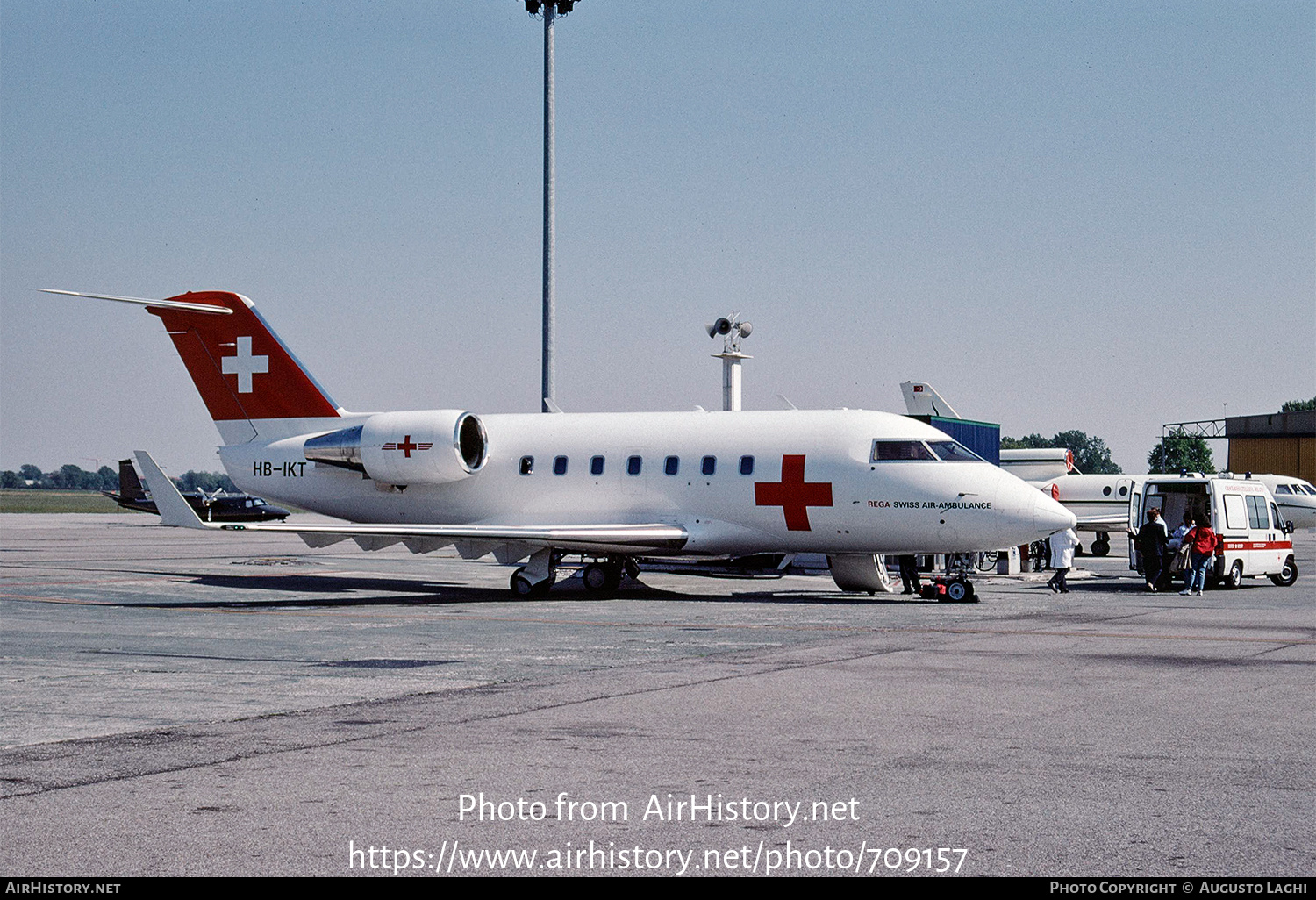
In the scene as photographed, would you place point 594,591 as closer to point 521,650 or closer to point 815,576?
point 815,576

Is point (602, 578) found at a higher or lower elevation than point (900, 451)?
lower

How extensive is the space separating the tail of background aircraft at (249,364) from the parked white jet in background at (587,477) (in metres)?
0.03

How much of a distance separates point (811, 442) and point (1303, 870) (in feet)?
58.2

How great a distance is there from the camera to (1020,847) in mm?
6191

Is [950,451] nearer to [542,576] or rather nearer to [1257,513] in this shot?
[542,576]

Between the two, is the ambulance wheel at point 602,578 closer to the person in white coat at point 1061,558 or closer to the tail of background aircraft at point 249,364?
the tail of background aircraft at point 249,364

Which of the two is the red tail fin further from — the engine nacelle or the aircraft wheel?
the aircraft wheel

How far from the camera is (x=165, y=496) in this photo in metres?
21.6

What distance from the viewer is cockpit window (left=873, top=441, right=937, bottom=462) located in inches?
895

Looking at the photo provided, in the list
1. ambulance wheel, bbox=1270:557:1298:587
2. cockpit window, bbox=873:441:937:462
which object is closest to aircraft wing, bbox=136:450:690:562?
cockpit window, bbox=873:441:937:462

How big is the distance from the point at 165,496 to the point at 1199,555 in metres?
19.2

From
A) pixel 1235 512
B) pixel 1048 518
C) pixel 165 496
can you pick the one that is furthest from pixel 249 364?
pixel 1235 512

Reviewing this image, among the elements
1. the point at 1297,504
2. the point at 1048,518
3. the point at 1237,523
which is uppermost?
the point at 1297,504
